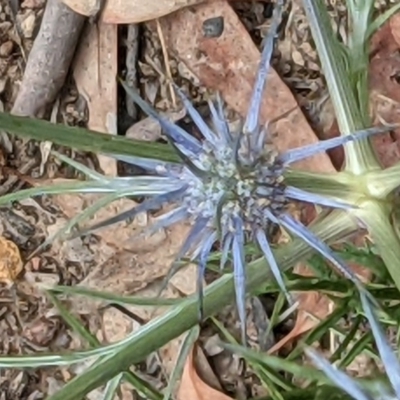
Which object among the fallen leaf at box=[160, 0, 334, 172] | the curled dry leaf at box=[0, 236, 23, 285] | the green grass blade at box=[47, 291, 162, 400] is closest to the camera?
the green grass blade at box=[47, 291, 162, 400]

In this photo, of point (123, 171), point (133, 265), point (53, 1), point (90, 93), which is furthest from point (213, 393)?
point (53, 1)

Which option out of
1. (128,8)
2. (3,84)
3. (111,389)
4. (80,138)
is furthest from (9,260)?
(80,138)

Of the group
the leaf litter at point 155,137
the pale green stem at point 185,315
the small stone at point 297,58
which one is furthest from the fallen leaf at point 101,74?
the pale green stem at point 185,315

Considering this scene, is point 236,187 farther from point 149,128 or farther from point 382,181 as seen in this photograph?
point 149,128

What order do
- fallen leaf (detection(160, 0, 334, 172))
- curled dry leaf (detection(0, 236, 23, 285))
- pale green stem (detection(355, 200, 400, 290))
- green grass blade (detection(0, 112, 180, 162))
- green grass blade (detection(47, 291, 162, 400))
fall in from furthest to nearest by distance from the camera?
curled dry leaf (detection(0, 236, 23, 285)) → fallen leaf (detection(160, 0, 334, 172)) → green grass blade (detection(47, 291, 162, 400)) → pale green stem (detection(355, 200, 400, 290)) → green grass blade (detection(0, 112, 180, 162))

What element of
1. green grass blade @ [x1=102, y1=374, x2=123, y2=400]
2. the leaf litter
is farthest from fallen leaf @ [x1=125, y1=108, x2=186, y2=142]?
green grass blade @ [x1=102, y1=374, x2=123, y2=400]

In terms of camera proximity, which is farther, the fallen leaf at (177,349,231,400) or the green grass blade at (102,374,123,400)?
the fallen leaf at (177,349,231,400)

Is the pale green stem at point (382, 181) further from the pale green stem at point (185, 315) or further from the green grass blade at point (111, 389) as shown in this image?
the green grass blade at point (111, 389)

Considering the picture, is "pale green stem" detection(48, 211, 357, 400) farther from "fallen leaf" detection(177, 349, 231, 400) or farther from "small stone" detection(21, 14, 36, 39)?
"small stone" detection(21, 14, 36, 39)
